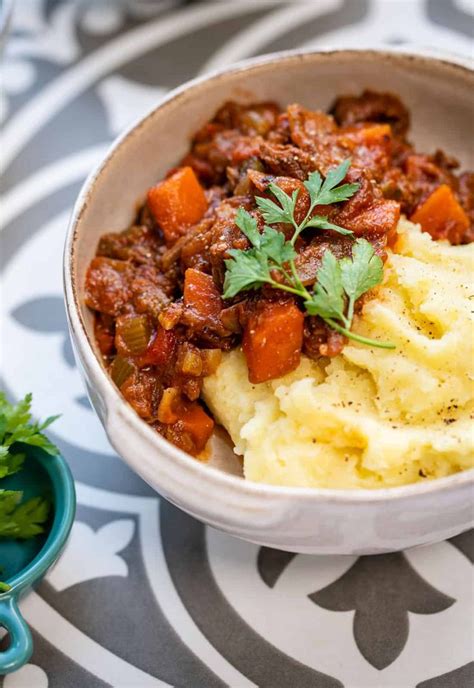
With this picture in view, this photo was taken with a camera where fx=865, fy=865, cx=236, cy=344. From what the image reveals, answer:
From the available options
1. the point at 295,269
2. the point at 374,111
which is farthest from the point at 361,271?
the point at 374,111

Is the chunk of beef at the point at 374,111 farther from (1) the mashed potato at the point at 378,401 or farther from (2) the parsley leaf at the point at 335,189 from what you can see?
(1) the mashed potato at the point at 378,401

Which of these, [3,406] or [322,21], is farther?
[322,21]

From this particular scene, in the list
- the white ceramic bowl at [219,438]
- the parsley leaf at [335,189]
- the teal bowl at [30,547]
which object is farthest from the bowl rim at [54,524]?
the parsley leaf at [335,189]

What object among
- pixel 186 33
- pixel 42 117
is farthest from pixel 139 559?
pixel 186 33

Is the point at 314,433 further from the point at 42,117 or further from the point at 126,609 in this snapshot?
the point at 42,117

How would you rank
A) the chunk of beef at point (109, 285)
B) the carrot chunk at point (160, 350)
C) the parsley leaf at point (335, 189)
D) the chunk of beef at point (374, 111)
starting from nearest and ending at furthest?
the parsley leaf at point (335, 189)
the carrot chunk at point (160, 350)
the chunk of beef at point (109, 285)
the chunk of beef at point (374, 111)

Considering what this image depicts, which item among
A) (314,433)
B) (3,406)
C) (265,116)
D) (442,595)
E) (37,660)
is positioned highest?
(265,116)
